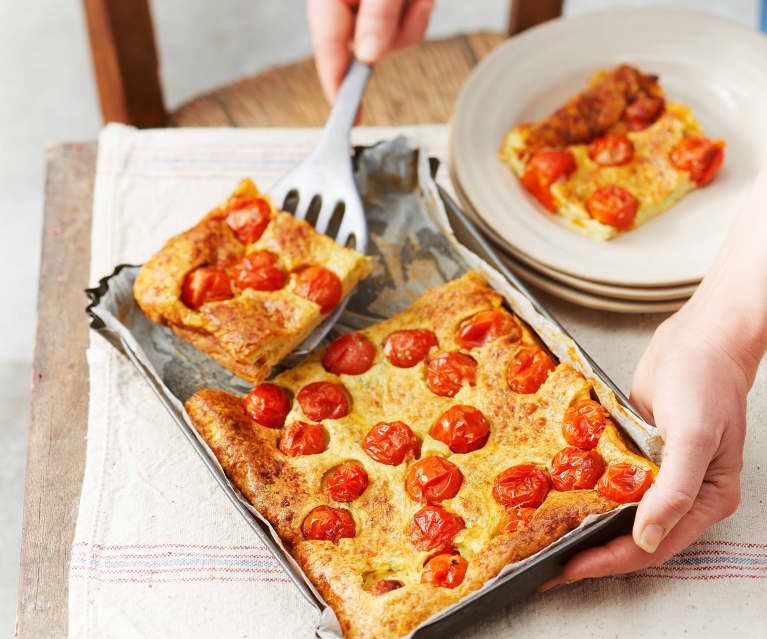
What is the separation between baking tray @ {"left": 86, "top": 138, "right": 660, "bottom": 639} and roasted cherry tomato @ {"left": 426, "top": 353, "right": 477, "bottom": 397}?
0.27m

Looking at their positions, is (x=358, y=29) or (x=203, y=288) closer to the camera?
(x=203, y=288)

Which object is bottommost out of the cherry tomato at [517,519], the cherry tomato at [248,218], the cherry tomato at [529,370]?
the cherry tomato at [517,519]

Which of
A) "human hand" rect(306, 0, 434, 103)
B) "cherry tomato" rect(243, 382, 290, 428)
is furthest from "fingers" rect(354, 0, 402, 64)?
"cherry tomato" rect(243, 382, 290, 428)

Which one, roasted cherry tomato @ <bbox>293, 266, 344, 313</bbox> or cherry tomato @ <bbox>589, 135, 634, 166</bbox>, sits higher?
roasted cherry tomato @ <bbox>293, 266, 344, 313</bbox>

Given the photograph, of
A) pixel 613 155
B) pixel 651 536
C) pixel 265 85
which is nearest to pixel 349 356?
pixel 651 536

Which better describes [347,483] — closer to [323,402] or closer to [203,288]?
[323,402]

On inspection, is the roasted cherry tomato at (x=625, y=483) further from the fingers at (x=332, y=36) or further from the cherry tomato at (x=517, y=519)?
the fingers at (x=332, y=36)

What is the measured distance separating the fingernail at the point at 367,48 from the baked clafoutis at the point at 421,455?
1.10 metres

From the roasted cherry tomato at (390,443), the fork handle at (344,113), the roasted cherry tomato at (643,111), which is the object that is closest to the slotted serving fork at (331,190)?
the fork handle at (344,113)

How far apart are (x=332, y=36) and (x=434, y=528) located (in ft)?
7.04

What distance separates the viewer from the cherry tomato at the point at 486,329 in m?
3.22

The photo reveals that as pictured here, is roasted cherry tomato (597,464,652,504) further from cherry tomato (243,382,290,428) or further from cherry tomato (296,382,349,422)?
cherry tomato (243,382,290,428)

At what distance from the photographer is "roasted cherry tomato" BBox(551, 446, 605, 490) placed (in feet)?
9.15

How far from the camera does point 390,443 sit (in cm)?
299
